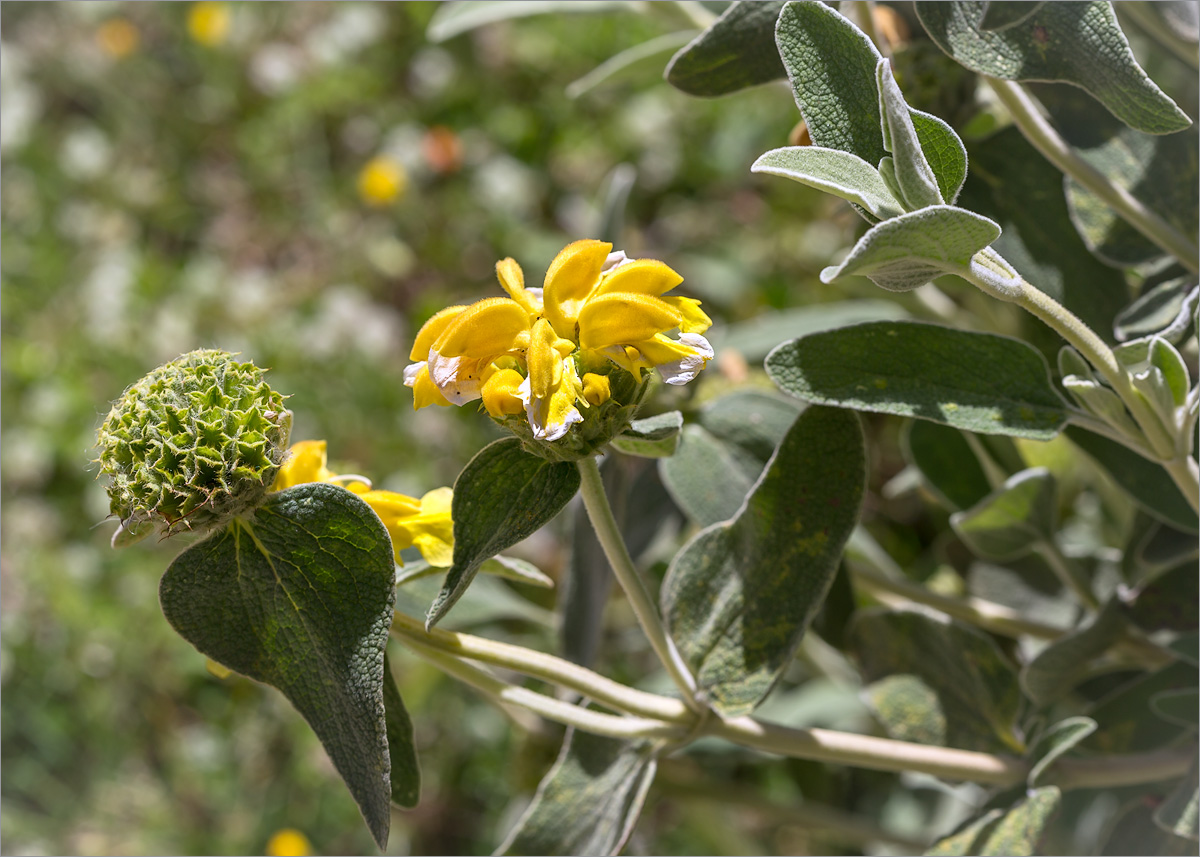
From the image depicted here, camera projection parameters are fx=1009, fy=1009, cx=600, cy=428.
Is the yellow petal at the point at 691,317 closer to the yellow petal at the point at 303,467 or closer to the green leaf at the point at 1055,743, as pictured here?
the yellow petal at the point at 303,467

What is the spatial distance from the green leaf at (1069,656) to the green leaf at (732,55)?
16.5 inches

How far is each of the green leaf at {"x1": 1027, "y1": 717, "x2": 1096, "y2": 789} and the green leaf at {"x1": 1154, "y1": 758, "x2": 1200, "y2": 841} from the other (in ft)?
0.19

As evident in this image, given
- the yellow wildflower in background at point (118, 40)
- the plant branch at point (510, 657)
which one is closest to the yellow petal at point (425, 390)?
the plant branch at point (510, 657)

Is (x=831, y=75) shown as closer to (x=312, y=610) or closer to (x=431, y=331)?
(x=431, y=331)

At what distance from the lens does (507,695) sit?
21.6 inches

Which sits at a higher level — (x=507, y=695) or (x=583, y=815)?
(x=507, y=695)

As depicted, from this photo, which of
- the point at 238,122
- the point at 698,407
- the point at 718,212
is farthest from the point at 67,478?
the point at 698,407

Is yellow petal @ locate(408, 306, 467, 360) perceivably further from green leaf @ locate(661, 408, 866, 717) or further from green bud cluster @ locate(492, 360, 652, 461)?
green leaf @ locate(661, 408, 866, 717)

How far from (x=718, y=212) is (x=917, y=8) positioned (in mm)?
1313

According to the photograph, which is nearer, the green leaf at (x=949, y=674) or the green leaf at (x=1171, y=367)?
the green leaf at (x=1171, y=367)

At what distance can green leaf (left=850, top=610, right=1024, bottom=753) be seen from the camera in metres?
0.71

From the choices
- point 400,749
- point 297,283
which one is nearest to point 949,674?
point 400,749

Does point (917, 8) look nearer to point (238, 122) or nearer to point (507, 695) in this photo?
point (507, 695)

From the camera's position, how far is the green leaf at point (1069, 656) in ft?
2.21
